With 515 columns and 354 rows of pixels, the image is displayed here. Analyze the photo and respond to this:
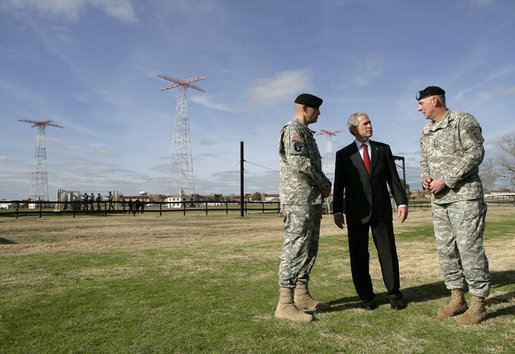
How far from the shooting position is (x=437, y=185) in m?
2.91

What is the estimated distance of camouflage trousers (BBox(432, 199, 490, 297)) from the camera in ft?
8.87

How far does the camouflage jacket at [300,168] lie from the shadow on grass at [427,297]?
43.1 inches

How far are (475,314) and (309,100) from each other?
2.26 metres

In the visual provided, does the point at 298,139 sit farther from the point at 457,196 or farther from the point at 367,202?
Result: the point at 457,196

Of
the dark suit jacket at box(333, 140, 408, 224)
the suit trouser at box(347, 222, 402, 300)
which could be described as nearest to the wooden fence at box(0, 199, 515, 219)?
the dark suit jacket at box(333, 140, 408, 224)

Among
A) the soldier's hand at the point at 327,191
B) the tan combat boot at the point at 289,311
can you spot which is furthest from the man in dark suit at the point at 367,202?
the tan combat boot at the point at 289,311

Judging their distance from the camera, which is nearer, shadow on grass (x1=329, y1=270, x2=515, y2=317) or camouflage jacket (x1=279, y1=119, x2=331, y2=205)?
camouflage jacket (x1=279, y1=119, x2=331, y2=205)

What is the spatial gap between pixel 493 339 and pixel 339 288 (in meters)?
1.77

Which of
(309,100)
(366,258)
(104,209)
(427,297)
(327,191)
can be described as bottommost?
(427,297)

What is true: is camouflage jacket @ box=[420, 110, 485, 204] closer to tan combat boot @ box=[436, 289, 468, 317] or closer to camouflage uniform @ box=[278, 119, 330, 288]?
tan combat boot @ box=[436, 289, 468, 317]

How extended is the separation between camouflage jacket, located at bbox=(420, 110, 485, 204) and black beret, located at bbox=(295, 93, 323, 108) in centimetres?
105

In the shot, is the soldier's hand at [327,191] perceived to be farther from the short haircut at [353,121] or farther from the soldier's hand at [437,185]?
the soldier's hand at [437,185]

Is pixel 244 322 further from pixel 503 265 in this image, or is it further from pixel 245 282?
pixel 503 265

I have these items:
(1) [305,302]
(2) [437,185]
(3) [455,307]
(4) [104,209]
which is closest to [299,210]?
(1) [305,302]
